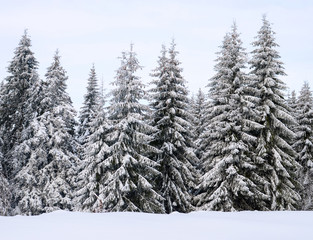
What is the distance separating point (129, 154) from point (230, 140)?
6.68 m

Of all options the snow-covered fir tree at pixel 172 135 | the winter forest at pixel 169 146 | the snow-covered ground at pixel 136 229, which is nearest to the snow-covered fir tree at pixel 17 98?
the winter forest at pixel 169 146

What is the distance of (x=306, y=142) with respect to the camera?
26.4 meters

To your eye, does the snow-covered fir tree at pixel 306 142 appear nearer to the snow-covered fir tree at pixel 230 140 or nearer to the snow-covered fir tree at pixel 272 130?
the snow-covered fir tree at pixel 272 130

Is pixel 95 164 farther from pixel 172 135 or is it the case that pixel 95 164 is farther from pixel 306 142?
pixel 306 142

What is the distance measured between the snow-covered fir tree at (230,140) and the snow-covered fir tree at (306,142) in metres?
8.70

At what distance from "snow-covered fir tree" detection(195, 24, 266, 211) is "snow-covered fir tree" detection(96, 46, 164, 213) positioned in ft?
12.4

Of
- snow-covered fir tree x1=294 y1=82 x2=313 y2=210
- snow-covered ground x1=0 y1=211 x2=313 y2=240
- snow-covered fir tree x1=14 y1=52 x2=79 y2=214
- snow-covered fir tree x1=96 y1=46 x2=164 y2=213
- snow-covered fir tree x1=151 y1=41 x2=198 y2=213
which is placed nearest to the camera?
snow-covered ground x1=0 y1=211 x2=313 y2=240

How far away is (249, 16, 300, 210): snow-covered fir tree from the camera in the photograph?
20125mm

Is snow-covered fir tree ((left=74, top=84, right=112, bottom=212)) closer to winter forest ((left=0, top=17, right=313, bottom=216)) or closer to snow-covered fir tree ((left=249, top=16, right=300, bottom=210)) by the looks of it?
winter forest ((left=0, top=17, right=313, bottom=216))

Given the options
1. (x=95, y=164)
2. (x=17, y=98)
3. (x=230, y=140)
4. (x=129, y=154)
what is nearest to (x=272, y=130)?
(x=230, y=140)

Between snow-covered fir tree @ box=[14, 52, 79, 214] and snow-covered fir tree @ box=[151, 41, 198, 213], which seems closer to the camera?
snow-covered fir tree @ box=[151, 41, 198, 213]

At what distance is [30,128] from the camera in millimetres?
23547

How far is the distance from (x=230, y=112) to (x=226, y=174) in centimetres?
411

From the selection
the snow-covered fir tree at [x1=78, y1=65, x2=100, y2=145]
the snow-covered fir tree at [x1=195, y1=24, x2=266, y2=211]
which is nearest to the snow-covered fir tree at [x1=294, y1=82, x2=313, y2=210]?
the snow-covered fir tree at [x1=195, y1=24, x2=266, y2=211]
